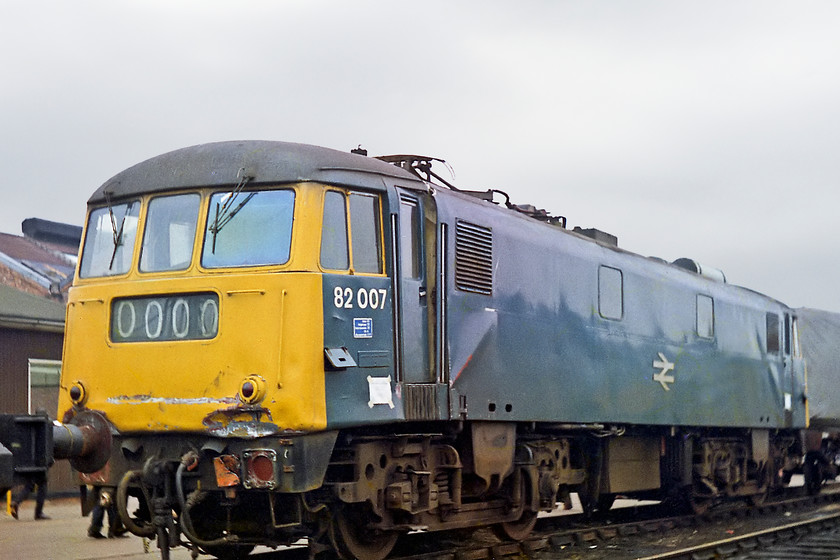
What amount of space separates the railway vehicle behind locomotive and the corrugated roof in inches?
353

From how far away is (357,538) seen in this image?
9.02 m

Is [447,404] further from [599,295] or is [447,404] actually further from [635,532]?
[635,532]

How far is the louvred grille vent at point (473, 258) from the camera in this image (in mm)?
9594

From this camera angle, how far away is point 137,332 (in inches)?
339

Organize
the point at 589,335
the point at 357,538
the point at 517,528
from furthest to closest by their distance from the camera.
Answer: the point at 589,335
the point at 517,528
the point at 357,538

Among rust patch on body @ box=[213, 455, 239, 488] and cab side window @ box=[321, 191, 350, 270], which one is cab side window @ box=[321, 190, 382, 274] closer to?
cab side window @ box=[321, 191, 350, 270]

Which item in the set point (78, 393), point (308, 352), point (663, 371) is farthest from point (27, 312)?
point (308, 352)

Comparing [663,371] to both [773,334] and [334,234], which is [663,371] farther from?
[334,234]

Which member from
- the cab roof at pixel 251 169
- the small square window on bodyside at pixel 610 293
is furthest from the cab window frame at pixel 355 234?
the small square window on bodyside at pixel 610 293

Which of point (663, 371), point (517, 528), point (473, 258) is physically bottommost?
point (517, 528)


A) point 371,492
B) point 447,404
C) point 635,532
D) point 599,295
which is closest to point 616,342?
point 599,295

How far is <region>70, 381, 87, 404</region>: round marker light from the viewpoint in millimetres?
8727

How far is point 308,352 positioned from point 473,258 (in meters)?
2.34

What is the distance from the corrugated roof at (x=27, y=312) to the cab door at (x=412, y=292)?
10.4 metres
